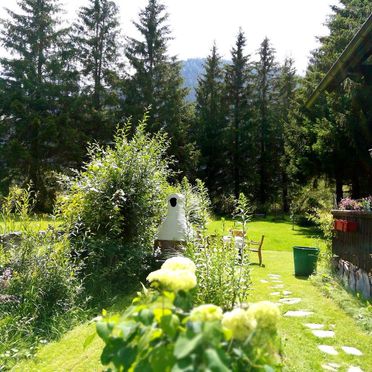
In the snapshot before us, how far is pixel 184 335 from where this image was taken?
3.46 feet

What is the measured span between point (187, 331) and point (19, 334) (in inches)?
138

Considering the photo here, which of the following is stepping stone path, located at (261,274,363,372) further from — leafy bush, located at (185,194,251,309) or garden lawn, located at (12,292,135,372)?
garden lawn, located at (12,292,135,372)

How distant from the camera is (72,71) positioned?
23.8 meters

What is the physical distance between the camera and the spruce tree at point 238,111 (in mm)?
29719

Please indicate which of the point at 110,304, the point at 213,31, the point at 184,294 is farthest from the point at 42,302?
the point at 213,31

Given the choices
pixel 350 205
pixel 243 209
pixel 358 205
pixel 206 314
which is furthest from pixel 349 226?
pixel 206 314

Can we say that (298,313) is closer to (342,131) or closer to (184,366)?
(184,366)

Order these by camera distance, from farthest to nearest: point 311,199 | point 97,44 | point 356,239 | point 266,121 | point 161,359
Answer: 1. point 266,121
2. point 97,44
3. point 311,199
4. point 356,239
5. point 161,359

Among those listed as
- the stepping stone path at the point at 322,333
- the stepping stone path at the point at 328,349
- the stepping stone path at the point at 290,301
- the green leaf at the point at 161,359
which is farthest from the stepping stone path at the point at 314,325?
the green leaf at the point at 161,359

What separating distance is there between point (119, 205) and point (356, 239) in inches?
157

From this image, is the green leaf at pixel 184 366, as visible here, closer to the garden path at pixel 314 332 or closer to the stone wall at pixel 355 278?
the garden path at pixel 314 332

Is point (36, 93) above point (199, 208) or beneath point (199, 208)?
above

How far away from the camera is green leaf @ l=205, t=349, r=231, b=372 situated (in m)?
0.96

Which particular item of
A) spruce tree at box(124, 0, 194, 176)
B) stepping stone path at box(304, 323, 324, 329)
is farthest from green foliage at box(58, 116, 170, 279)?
spruce tree at box(124, 0, 194, 176)
